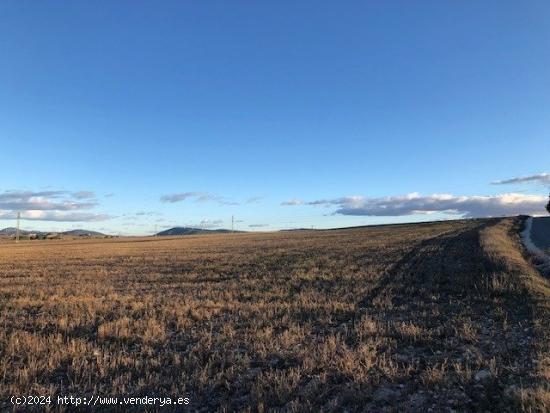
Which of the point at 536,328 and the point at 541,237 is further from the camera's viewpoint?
the point at 541,237

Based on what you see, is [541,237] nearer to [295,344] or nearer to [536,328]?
[536,328]

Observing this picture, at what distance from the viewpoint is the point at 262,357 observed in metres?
9.37

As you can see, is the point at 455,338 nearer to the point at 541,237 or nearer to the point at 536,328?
the point at 536,328

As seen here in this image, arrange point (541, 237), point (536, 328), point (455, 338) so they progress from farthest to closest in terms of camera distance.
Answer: point (541, 237) → point (536, 328) → point (455, 338)

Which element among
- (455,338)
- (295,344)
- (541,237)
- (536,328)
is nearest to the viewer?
(295,344)

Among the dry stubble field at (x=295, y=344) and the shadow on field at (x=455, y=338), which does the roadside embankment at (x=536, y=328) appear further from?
the shadow on field at (x=455, y=338)

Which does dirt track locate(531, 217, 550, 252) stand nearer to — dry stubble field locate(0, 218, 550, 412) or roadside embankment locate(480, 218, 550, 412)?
roadside embankment locate(480, 218, 550, 412)

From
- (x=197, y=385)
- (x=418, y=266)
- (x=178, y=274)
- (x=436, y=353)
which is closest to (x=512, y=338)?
(x=436, y=353)

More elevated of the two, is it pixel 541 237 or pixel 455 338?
pixel 541 237

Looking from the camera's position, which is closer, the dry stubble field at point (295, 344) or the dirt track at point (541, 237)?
the dry stubble field at point (295, 344)

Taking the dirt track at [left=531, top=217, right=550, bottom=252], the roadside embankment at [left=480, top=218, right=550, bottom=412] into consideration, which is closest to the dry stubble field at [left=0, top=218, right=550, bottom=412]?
the roadside embankment at [left=480, top=218, right=550, bottom=412]

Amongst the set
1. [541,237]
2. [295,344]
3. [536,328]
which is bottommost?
[295,344]

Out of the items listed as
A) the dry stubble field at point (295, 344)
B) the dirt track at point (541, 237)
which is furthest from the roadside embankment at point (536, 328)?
the dirt track at point (541, 237)

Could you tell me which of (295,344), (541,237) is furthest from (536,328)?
(541,237)
